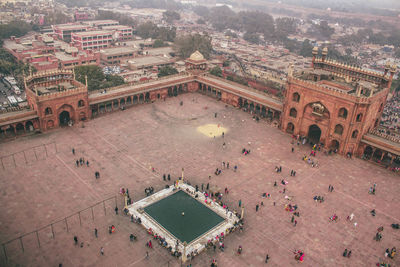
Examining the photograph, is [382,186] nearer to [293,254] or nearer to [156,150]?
[293,254]

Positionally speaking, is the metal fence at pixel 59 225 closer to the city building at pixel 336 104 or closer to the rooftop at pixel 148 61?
the city building at pixel 336 104

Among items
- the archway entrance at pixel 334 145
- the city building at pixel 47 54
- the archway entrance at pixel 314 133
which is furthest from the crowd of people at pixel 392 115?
the city building at pixel 47 54

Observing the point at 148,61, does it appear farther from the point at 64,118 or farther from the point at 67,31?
the point at 64,118

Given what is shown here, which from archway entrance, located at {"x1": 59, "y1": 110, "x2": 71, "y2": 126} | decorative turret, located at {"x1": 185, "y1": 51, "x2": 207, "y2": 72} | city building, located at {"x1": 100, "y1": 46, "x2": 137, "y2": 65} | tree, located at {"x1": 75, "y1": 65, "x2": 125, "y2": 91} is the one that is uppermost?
decorative turret, located at {"x1": 185, "y1": 51, "x2": 207, "y2": 72}

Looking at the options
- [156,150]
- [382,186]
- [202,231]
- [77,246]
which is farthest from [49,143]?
[382,186]

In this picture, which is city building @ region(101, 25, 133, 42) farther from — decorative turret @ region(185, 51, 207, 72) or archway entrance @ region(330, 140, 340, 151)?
archway entrance @ region(330, 140, 340, 151)

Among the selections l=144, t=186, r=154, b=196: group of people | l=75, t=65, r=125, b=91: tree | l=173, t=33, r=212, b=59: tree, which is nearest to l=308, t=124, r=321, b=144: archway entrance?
l=144, t=186, r=154, b=196: group of people
